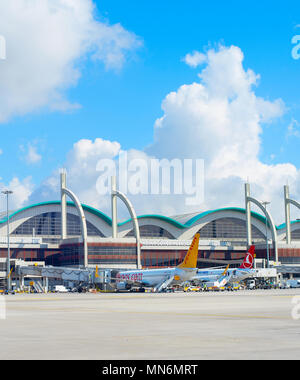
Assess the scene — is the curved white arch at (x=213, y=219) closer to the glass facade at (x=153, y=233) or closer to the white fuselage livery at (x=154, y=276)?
the glass facade at (x=153, y=233)

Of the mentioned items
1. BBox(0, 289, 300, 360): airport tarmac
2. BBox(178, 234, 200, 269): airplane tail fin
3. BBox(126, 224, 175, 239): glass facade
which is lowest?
BBox(0, 289, 300, 360): airport tarmac

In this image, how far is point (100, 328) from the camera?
23031mm

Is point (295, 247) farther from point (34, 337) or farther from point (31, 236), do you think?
point (34, 337)

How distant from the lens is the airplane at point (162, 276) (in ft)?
262

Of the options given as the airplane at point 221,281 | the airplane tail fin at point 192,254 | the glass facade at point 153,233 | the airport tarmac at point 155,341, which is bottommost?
the airplane at point 221,281

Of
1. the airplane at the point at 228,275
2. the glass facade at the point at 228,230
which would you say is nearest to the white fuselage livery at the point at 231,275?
the airplane at the point at 228,275

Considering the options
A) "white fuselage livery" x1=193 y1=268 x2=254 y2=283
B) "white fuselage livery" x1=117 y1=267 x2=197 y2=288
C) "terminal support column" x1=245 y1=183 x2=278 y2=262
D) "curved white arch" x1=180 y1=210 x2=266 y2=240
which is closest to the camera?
"white fuselage livery" x1=117 y1=267 x2=197 y2=288

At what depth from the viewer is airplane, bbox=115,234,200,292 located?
79.9 metres

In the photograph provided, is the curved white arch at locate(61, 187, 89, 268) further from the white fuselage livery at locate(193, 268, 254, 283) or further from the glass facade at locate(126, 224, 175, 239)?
the white fuselage livery at locate(193, 268, 254, 283)

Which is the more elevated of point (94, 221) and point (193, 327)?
point (94, 221)

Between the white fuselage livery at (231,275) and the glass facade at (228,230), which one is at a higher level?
the glass facade at (228,230)

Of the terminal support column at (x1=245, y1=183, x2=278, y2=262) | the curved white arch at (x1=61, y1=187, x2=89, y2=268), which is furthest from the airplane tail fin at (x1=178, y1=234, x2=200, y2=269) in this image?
the terminal support column at (x1=245, y1=183, x2=278, y2=262)
